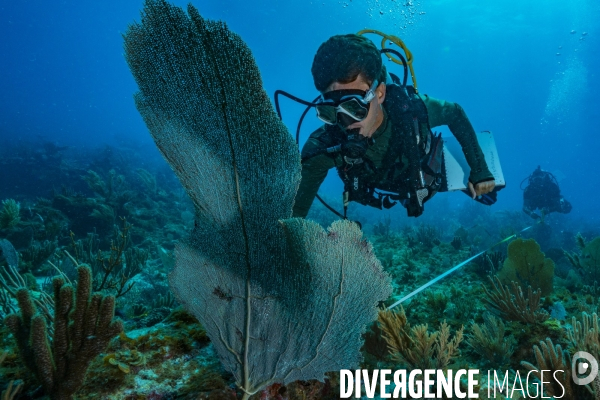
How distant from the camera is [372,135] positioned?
13.1 ft

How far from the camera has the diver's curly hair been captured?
129 inches

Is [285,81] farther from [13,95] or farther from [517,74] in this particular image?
[13,95]

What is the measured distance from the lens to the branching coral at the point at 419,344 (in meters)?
2.52

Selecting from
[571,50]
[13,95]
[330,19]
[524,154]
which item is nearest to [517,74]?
[571,50]

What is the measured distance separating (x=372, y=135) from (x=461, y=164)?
1.77 meters

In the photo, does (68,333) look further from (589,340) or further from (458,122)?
(458,122)

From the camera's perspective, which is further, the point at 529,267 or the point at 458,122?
the point at 529,267

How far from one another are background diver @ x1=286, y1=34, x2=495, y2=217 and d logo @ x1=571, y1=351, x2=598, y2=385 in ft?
6.95

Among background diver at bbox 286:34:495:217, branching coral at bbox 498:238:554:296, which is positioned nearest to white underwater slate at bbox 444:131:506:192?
background diver at bbox 286:34:495:217

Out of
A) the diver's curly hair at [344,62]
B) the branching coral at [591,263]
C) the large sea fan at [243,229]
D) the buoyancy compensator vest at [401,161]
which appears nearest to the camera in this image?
the large sea fan at [243,229]

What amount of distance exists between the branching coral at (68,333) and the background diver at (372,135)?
A: 2310mm

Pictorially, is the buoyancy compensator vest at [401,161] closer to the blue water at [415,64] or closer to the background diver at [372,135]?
the background diver at [372,135]

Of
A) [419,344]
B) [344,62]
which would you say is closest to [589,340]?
[419,344]

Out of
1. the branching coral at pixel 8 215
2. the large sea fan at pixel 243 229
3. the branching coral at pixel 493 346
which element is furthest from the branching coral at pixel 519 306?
the branching coral at pixel 8 215
